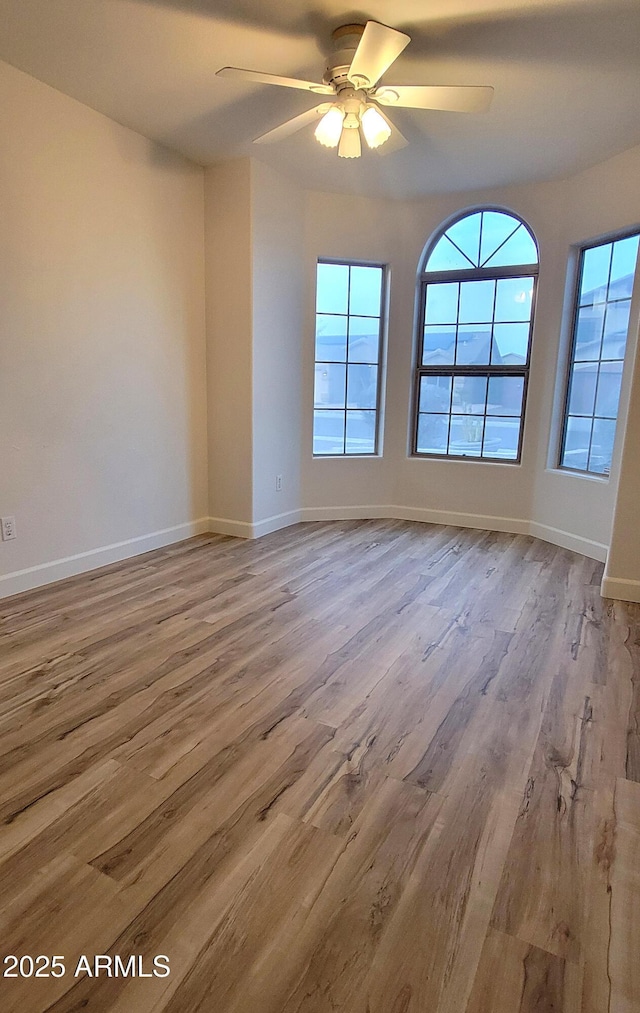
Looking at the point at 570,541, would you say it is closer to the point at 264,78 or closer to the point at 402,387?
the point at 402,387

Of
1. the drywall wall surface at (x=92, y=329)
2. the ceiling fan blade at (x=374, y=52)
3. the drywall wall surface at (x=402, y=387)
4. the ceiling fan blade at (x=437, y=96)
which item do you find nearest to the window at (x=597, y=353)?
the drywall wall surface at (x=402, y=387)

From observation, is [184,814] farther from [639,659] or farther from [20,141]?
[20,141]

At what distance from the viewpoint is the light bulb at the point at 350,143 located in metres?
2.73

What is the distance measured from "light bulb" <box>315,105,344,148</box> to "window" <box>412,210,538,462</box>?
2223 mm

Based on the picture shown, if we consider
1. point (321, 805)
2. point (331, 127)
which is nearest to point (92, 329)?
point (331, 127)

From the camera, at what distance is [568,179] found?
410 cm

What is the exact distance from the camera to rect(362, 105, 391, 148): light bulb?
2.61 metres

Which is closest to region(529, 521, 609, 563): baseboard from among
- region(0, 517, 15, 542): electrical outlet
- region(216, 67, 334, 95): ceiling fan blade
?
region(216, 67, 334, 95): ceiling fan blade

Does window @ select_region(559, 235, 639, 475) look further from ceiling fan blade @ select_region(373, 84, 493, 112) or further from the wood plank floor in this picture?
ceiling fan blade @ select_region(373, 84, 493, 112)

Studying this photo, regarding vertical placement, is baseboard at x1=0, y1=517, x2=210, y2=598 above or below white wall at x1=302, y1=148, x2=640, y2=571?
below

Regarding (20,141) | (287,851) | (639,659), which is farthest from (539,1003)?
(20,141)

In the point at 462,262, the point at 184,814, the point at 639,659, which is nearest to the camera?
the point at 184,814

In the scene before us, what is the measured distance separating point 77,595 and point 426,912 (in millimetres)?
2509

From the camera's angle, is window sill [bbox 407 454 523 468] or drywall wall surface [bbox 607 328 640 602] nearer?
drywall wall surface [bbox 607 328 640 602]
